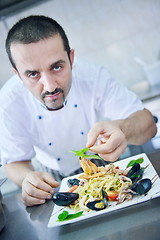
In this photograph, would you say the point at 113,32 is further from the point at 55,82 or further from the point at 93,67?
the point at 55,82

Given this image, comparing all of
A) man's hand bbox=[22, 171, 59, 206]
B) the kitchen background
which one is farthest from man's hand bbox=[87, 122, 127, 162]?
the kitchen background

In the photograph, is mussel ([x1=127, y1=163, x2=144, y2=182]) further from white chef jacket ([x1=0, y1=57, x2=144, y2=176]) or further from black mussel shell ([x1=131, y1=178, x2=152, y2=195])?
white chef jacket ([x1=0, y1=57, x2=144, y2=176])

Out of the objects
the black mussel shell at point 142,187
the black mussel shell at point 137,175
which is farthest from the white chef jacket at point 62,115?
the black mussel shell at point 142,187

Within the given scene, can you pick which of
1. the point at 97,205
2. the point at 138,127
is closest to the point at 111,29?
the point at 138,127

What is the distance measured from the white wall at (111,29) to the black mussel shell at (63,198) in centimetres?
207

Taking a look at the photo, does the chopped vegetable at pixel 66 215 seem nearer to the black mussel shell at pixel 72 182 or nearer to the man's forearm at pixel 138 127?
the black mussel shell at pixel 72 182

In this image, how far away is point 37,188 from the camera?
4.16 feet

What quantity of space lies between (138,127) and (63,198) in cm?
67

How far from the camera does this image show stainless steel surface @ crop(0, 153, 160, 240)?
32.8 inches

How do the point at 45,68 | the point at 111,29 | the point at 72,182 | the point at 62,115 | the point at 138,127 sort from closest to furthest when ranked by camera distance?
the point at 72,182 < the point at 45,68 < the point at 138,127 < the point at 62,115 < the point at 111,29

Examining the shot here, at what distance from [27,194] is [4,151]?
0.49 m

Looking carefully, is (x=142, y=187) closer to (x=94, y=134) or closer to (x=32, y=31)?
(x=94, y=134)

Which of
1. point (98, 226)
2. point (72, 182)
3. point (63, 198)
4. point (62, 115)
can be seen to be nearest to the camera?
point (98, 226)

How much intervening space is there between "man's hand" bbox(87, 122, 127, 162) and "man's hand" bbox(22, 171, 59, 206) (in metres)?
0.28
